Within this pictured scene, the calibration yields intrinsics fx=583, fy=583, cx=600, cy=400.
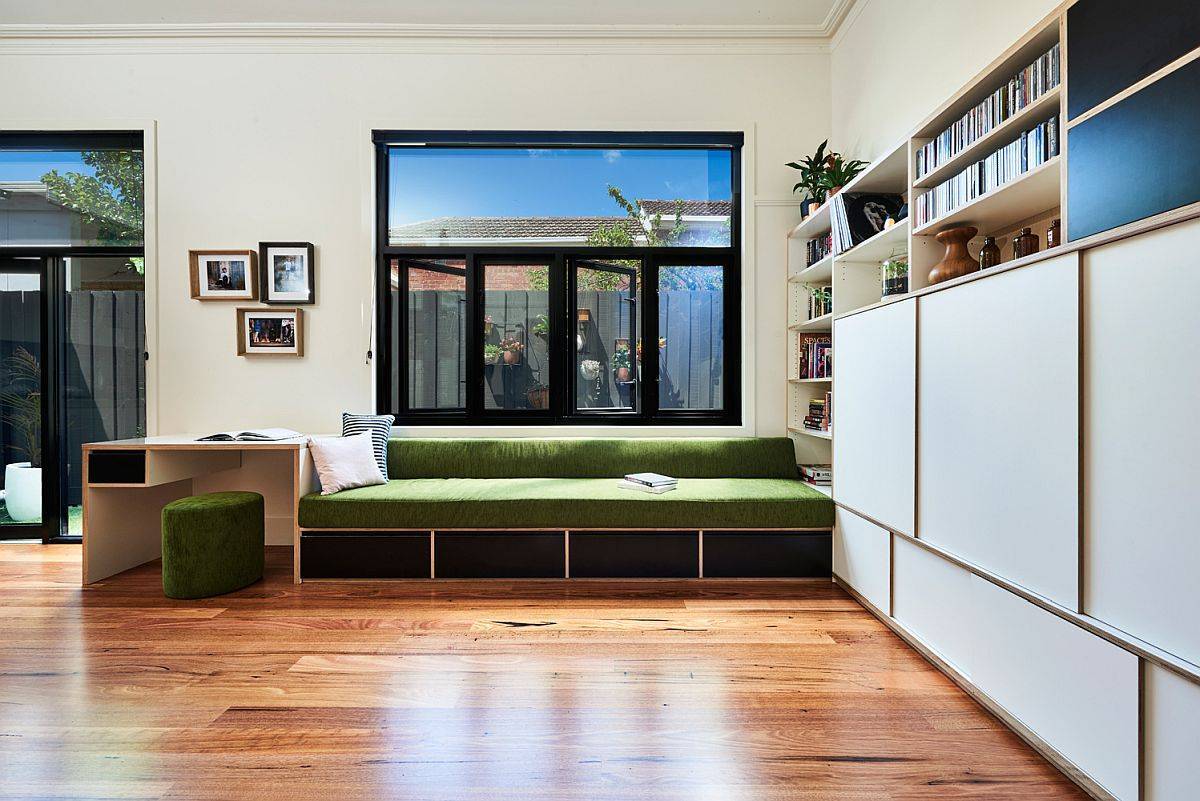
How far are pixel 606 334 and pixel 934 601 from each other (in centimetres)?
248

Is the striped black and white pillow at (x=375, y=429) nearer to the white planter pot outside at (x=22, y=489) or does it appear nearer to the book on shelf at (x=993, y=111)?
the white planter pot outside at (x=22, y=489)

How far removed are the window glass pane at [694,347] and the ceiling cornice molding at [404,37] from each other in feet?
5.03

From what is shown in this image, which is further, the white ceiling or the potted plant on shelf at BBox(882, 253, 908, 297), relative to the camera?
the white ceiling

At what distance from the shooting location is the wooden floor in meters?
1.57

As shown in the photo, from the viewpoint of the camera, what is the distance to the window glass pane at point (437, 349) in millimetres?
3986

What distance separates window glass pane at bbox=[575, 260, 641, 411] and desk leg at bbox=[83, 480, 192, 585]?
8.85 ft

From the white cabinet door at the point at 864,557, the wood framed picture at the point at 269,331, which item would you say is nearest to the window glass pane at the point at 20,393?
the wood framed picture at the point at 269,331

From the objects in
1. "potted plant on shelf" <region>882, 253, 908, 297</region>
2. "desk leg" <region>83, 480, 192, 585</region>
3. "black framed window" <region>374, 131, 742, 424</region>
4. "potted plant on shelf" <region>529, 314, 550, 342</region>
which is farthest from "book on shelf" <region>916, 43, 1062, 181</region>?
"desk leg" <region>83, 480, 192, 585</region>

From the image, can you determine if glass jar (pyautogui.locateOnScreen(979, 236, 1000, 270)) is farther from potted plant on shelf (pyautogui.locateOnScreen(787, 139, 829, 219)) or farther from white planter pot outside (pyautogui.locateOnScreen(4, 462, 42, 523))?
white planter pot outside (pyautogui.locateOnScreen(4, 462, 42, 523))

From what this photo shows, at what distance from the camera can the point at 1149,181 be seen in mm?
1399

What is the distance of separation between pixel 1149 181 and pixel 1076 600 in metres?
1.06

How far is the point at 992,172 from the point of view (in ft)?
6.57

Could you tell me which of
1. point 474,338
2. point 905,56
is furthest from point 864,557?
point 474,338

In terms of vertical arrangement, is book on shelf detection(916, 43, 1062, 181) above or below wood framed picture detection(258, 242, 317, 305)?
above
